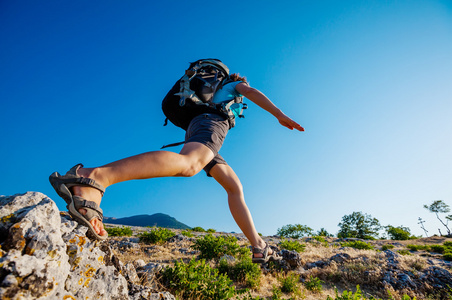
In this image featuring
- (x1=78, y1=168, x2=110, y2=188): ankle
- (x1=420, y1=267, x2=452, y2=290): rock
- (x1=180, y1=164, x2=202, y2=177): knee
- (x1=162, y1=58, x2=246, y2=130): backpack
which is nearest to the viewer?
(x1=78, y1=168, x2=110, y2=188): ankle

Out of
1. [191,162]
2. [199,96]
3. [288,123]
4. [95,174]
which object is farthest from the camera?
[199,96]

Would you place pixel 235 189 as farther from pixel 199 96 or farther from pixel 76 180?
pixel 76 180

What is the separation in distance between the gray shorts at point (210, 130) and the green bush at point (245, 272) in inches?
76.9

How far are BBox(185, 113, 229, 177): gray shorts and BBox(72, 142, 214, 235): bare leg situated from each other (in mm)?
274

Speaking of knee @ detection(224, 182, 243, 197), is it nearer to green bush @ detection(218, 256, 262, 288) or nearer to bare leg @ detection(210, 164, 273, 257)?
bare leg @ detection(210, 164, 273, 257)

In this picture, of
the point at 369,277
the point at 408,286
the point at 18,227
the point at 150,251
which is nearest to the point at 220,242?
the point at 150,251

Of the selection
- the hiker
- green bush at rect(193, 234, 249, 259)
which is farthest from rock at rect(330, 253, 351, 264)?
the hiker

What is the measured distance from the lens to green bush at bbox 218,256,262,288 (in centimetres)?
299

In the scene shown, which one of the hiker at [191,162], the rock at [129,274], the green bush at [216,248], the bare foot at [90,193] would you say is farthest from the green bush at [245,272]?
the bare foot at [90,193]

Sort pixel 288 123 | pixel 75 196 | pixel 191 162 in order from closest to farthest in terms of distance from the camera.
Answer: pixel 75 196, pixel 191 162, pixel 288 123

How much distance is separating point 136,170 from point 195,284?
4.27ft

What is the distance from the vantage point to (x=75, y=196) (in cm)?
126

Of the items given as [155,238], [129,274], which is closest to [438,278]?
[129,274]

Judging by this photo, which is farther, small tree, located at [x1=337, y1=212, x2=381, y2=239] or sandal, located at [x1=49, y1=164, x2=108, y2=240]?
small tree, located at [x1=337, y1=212, x2=381, y2=239]
